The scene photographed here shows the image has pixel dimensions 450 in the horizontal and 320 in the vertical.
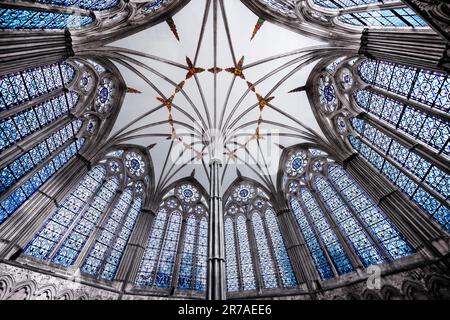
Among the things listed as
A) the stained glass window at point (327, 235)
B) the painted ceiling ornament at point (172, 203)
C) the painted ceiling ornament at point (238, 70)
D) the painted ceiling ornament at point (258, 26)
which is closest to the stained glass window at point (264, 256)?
the stained glass window at point (327, 235)

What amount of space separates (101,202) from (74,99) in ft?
17.7

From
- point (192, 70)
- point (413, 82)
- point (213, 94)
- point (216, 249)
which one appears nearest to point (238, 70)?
point (213, 94)

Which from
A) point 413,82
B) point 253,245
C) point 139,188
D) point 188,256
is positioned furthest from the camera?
point 139,188

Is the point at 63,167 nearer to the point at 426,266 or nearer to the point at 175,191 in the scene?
the point at 175,191

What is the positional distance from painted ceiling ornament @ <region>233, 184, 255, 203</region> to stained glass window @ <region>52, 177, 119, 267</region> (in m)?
7.87

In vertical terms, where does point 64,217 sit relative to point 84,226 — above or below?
below

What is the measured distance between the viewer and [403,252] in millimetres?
9805

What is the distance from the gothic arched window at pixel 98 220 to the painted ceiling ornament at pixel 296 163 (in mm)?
9454

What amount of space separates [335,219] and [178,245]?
881cm

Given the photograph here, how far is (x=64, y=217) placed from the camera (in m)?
11.3

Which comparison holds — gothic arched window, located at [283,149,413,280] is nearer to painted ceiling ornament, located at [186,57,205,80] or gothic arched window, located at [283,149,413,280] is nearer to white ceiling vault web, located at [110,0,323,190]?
white ceiling vault web, located at [110,0,323,190]

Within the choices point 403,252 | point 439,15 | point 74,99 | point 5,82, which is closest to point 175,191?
point 74,99

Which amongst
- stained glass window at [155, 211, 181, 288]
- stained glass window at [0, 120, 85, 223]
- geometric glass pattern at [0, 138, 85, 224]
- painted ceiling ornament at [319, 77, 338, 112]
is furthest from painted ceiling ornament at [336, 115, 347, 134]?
geometric glass pattern at [0, 138, 85, 224]

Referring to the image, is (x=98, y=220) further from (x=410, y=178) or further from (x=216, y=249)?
(x=410, y=178)
